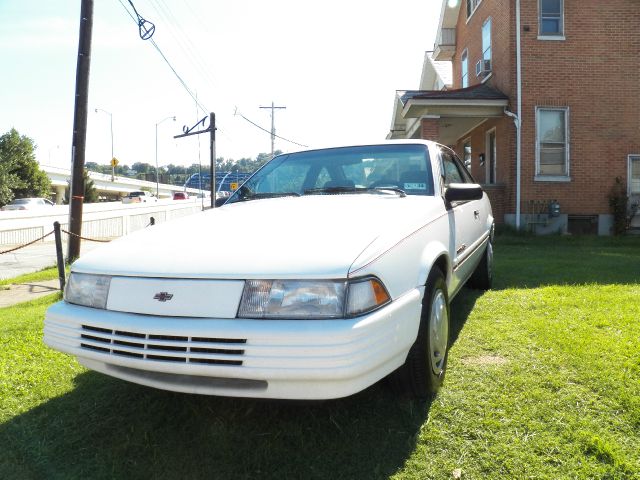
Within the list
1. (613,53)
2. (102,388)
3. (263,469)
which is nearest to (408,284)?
(263,469)

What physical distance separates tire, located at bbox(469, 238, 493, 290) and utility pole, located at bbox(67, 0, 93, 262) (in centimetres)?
698

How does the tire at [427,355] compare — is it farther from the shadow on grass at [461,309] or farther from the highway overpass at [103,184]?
the highway overpass at [103,184]

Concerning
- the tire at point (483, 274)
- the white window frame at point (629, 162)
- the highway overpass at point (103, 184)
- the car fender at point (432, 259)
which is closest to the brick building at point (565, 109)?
the white window frame at point (629, 162)

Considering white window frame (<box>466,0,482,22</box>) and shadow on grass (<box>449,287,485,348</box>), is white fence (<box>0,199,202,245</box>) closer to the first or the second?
shadow on grass (<box>449,287,485,348</box>)

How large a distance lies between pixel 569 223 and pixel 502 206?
5.26ft

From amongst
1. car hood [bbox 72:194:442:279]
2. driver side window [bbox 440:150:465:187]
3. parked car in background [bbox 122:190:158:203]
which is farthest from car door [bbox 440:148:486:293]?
parked car in background [bbox 122:190:158:203]

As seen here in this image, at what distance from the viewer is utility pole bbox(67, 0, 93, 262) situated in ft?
29.6

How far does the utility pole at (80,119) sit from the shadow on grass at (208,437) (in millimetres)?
6913

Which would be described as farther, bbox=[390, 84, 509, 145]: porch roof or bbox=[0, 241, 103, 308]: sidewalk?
bbox=[390, 84, 509, 145]: porch roof

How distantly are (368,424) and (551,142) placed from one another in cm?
1166

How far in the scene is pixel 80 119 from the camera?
9.02 metres

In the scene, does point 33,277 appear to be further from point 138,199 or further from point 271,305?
point 138,199

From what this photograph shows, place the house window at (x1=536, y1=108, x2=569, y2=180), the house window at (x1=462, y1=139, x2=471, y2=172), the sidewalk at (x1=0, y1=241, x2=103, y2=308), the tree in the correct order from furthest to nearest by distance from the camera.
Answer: the tree, the house window at (x1=462, y1=139, x2=471, y2=172), the house window at (x1=536, y1=108, x2=569, y2=180), the sidewalk at (x1=0, y1=241, x2=103, y2=308)

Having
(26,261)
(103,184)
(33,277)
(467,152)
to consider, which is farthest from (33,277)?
(103,184)
